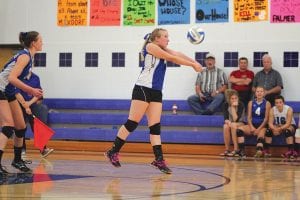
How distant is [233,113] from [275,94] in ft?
4.36

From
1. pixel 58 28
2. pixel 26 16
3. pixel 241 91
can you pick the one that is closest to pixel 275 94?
pixel 241 91

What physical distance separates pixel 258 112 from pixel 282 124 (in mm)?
555

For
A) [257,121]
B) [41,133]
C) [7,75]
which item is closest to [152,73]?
[7,75]

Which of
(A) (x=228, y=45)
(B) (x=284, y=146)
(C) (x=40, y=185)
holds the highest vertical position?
(A) (x=228, y=45)

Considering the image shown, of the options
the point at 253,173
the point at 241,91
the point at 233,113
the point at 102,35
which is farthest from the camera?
the point at 102,35

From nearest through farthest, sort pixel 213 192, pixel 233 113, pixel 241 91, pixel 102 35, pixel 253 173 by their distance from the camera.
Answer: pixel 213 192
pixel 253 173
pixel 233 113
pixel 241 91
pixel 102 35

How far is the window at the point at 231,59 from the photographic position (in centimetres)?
1406

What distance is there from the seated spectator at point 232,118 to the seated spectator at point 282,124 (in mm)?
655

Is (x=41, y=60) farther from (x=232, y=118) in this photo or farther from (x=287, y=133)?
(x=287, y=133)

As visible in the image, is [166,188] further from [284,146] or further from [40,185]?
[284,146]

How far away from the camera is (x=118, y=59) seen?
14992mm

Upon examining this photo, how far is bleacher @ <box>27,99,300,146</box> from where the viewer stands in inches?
517

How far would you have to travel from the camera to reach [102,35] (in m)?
15.2

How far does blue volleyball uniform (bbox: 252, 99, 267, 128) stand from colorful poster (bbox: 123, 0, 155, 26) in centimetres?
381
